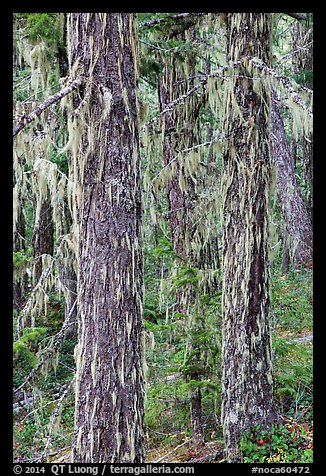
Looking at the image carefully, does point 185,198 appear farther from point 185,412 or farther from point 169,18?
point 185,412

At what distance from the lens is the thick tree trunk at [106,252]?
3.88m

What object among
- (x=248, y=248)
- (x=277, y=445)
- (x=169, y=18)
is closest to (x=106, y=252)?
(x=248, y=248)

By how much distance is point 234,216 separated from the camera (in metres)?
5.85

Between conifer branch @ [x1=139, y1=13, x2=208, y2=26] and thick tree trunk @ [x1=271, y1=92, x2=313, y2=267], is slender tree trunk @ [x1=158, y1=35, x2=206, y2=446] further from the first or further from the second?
thick tree trunk @ [x1=271, y1=92, x2=313, y2=267]

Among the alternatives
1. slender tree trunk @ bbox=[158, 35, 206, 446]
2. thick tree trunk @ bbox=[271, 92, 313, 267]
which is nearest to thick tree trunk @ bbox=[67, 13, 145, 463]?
slender tree trunk @ bbox=[158, 35, 206, 446]

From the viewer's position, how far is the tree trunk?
5.65 m

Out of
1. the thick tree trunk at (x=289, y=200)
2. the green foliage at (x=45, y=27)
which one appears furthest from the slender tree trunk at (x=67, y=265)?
the thick tree trunk at (x=289, y=200)

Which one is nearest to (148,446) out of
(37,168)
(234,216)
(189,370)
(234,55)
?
(189,370)

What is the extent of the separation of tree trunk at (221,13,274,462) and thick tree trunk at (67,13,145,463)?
6.64 feet

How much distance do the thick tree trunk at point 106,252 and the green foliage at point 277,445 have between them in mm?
2043

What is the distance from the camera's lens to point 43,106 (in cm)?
362

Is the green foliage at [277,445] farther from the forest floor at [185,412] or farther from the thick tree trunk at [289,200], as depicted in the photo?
the thick tree trunk at [289,200]

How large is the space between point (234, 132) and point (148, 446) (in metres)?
4.91

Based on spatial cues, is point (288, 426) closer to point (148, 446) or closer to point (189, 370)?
point (189, 370)
